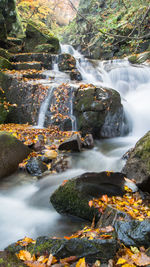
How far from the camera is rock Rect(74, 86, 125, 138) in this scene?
22.8ft

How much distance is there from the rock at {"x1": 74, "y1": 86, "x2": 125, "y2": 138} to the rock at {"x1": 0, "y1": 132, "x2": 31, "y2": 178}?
2904 mm

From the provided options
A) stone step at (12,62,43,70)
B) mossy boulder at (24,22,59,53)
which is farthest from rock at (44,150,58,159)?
mossy boulder at (24,22,59,53)

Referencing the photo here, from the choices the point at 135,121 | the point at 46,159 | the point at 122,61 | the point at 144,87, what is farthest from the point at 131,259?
the point at 122,61

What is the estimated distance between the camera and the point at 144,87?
1065 cm

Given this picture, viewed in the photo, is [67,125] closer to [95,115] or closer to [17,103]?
[95,115]

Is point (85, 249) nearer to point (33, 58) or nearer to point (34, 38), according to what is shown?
point (33, 58)

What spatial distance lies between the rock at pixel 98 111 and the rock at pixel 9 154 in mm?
2904

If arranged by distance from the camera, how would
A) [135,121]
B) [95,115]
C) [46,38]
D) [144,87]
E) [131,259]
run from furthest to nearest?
[46,38]
[144,87]
[135,121]
[95,115]
[131,259]

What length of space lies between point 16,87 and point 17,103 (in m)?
0.74

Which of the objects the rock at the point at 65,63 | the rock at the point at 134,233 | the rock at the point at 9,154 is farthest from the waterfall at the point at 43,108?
the rock at the point at 134,233

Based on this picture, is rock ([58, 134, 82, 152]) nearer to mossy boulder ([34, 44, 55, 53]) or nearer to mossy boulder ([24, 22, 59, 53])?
mossy boulder ([34, 44, 55, 53])

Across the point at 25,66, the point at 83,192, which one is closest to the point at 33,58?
the point at 25,66

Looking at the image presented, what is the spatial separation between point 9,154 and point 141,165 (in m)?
3.17

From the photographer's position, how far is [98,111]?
695 cm
